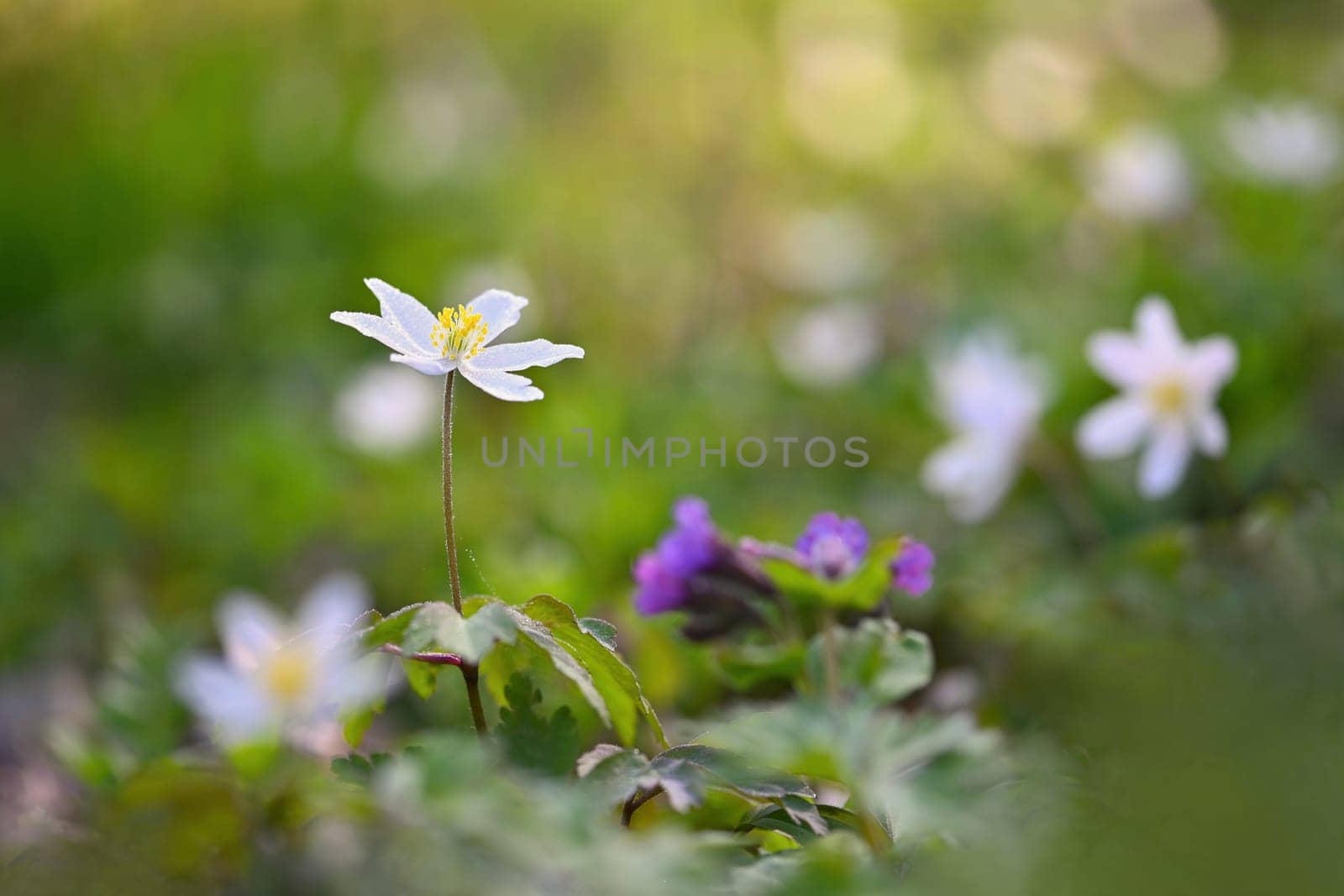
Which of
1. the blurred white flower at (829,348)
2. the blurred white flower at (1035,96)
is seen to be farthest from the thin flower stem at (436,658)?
the blurred white flower at (1035,96)

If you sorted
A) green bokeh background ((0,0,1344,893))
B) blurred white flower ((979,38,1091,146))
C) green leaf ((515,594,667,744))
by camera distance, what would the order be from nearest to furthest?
1. green leaf ((515,594,667,744))
2. green bokeh background ((0,0,1344,893))
3. blurred white flower ((979,38,1091,146))

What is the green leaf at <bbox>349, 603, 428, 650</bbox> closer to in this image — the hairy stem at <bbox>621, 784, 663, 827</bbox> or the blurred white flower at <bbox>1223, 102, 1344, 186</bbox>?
the hairy stem at <bbox>621, 784, 663, 827</bbox>

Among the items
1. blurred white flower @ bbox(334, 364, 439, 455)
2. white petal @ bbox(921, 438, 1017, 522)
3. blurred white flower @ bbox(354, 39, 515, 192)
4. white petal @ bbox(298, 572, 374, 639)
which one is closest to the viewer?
white petal @ bbox(298, 572, 374, 639)

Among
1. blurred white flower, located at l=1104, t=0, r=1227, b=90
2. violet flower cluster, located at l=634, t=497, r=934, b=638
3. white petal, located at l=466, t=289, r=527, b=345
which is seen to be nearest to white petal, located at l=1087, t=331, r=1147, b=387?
violet flower cluster, located at l=634, t=497, r=934, b=638

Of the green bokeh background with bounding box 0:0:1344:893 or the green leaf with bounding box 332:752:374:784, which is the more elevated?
the green bokeh background with bounding box 0:0:1344:893

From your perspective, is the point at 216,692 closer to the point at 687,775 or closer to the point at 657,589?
the point at 657,589

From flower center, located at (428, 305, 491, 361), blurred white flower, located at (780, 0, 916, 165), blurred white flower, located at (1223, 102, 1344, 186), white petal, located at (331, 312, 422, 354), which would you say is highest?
blurred white flower, located at (780, 0, 916, 165)

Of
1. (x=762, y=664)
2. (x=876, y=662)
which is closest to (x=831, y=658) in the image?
(x=876, y=662)
